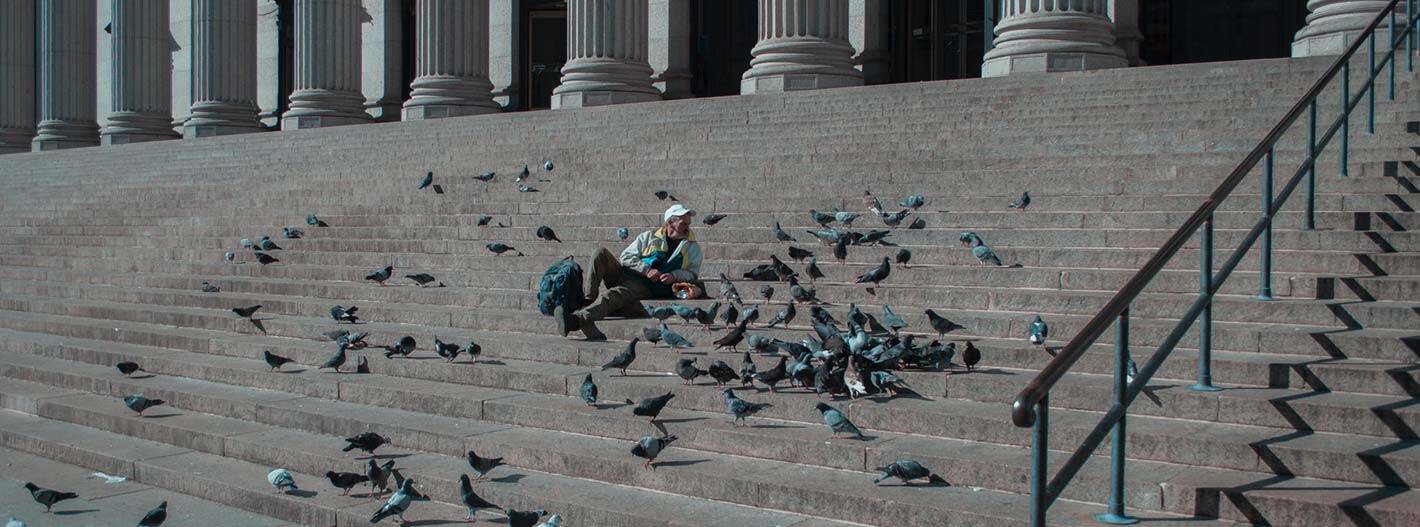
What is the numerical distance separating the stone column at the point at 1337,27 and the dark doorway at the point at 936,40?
9.61 m

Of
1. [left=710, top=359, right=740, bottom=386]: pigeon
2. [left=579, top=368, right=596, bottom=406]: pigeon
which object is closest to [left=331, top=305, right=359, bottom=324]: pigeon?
[left=579, top=368, right=596, bottom=406]: pigeon

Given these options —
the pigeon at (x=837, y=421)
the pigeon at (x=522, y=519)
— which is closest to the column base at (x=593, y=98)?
the pigeon at (x=837, y=421)

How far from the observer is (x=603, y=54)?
21.1 metres

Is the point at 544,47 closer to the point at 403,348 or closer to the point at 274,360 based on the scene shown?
the point at 274,360

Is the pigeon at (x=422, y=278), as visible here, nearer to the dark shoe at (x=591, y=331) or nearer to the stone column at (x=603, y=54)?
the dark shoe at (x=591, y=331)

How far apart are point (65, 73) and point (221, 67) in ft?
23.9

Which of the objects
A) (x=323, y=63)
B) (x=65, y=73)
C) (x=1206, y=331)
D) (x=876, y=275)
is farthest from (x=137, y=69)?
(x=1206, y=331)

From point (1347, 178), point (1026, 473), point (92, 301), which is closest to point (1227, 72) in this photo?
point (1347, 178)

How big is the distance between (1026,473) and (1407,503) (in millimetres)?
1397

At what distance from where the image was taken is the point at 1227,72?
13055 millimetres

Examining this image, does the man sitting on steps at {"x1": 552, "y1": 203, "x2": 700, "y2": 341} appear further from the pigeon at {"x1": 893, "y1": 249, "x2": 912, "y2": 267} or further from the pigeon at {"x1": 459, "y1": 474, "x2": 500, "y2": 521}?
the pigeon at {"x1": 459, "y1": 474, "x2": 500, "y2": 521}

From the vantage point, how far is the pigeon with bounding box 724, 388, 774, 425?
257 inches

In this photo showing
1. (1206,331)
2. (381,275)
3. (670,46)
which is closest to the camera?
(1206,331)

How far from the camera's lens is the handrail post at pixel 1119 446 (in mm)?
4996
